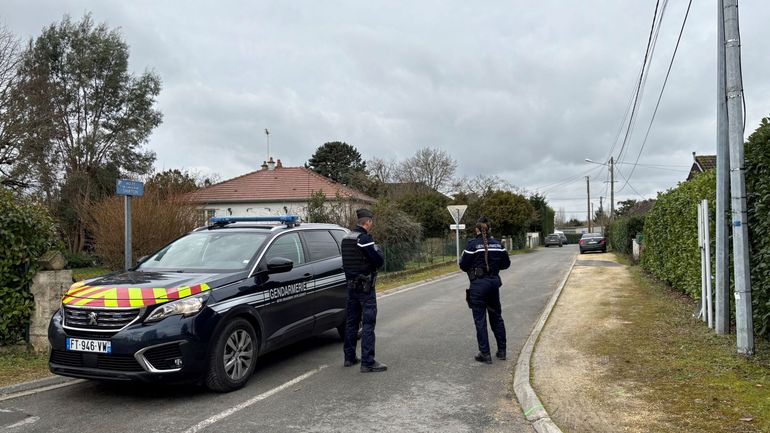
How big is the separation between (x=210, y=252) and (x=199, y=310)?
1404mm

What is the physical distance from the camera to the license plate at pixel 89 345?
16.5 feet

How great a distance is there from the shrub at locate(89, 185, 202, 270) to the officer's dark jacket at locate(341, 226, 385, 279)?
32.0 ft

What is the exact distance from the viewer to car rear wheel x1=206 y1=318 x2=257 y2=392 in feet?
17.7

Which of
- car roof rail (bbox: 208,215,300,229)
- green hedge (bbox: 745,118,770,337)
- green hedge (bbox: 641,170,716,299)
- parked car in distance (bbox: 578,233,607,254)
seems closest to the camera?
green hedge (bbox: 745,118,770,337)

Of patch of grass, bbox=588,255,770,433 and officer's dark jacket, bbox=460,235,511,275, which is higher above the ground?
officer's dark jacket, bbox=460,235,511,275

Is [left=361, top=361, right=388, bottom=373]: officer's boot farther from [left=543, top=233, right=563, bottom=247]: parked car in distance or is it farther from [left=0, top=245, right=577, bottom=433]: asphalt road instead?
[left=543, top=233, right=563, bottom=247]: parked car in distance

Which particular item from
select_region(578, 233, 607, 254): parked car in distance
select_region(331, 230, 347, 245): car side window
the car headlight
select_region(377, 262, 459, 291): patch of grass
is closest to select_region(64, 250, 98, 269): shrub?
select_region(377, 262, 459, 291): patch of grass

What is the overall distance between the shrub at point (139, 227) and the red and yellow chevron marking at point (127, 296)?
9508 mm

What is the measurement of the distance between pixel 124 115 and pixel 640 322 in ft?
106

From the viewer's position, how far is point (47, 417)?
16.1 feet

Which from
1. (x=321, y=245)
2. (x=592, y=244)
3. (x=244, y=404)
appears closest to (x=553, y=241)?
(x=592, y=244)

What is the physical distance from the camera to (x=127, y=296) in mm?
5145

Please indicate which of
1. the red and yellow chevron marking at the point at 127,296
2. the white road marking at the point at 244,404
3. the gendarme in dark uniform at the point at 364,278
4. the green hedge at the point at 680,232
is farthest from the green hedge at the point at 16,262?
the green hedge at the point at 680,232

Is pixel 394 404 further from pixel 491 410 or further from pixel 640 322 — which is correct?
pixel 640 322
